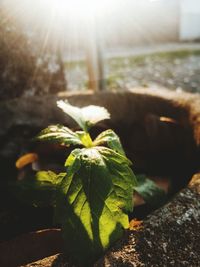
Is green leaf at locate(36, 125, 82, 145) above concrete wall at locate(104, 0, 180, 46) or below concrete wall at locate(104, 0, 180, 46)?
above

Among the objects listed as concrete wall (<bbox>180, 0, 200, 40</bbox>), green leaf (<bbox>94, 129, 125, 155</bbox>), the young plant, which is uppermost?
green leaf (<bbox>94, 129, 125, 155</bbox>)

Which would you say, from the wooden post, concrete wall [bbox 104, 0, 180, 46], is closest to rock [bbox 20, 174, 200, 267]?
the wooden post

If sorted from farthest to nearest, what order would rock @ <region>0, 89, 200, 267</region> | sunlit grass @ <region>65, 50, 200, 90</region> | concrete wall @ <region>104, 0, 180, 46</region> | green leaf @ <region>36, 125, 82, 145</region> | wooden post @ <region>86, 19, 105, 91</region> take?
concrete wall @ <region>104, 0, 180, 46</region> < sunlit grass @ <region>65, 50, 200, 90</region> < wooden post @ <region>86, 19, 105, 91</region> < green leaf @ <region>36, 125, 82, 145</region> < rock @ <region>0, 89, 200, 267</region>

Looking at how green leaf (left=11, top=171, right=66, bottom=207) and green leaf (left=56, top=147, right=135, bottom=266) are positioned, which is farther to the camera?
green leaf (left=11, top=171, right=66, bottom=207)

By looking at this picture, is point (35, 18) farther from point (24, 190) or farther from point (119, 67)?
point (119, 67)

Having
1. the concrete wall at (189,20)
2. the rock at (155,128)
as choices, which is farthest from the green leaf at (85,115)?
the concrete wall at (189,20)

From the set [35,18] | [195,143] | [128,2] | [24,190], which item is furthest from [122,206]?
[128,2]

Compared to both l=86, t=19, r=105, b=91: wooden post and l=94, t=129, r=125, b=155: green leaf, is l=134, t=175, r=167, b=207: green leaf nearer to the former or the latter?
l=94, t=129, r=125, b=155: green leaf

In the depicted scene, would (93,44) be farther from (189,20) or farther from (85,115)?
(189,20)
